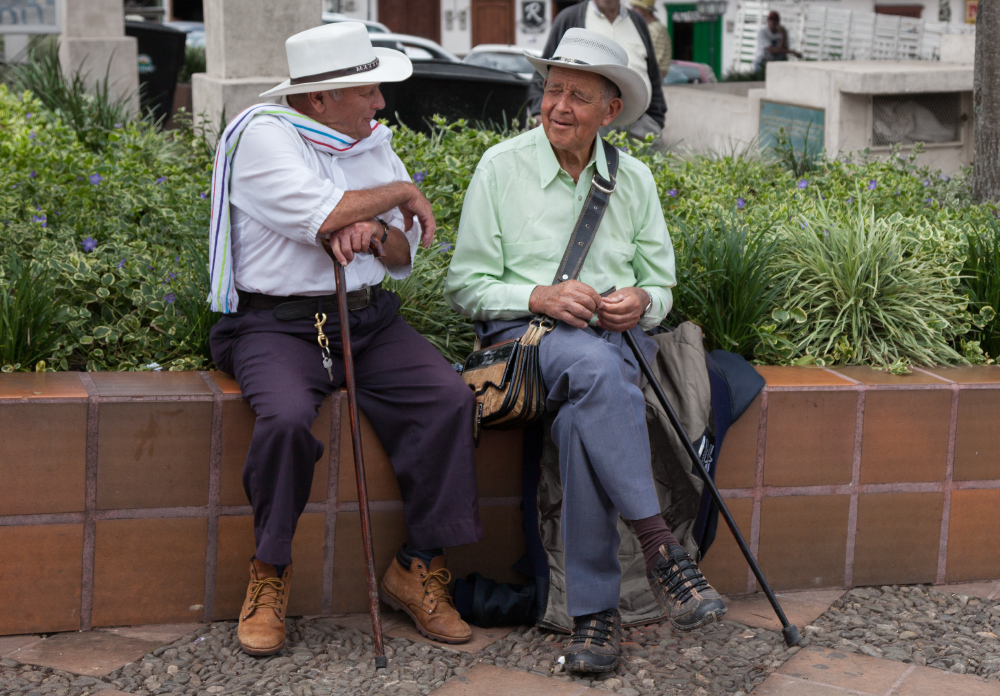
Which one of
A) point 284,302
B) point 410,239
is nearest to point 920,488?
point 410,239

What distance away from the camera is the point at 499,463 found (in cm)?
358

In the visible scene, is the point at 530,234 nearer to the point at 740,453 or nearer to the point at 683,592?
the point at 740,453

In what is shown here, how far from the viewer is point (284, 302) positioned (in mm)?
3400

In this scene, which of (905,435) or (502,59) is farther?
(502,59)

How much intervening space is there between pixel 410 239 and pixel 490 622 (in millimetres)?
1175

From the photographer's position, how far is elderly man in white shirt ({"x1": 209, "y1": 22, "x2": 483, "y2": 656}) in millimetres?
3240

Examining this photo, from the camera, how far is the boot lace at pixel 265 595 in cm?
322

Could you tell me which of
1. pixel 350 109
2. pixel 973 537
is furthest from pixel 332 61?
pixel 973 537

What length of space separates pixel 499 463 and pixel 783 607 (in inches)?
39.5

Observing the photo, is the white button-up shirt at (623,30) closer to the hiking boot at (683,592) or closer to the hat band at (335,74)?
the hat band at (335,74)

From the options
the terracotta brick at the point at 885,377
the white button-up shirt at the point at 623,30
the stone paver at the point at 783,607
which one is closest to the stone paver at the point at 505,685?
the stone paver at the point at 783,607

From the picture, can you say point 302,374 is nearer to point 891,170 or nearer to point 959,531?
point 959,531

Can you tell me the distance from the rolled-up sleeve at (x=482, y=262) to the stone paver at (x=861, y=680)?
126 cm

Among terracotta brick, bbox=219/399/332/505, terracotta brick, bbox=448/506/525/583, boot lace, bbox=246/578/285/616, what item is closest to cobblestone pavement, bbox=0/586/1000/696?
boot lace, bbox=246/578/285/616
